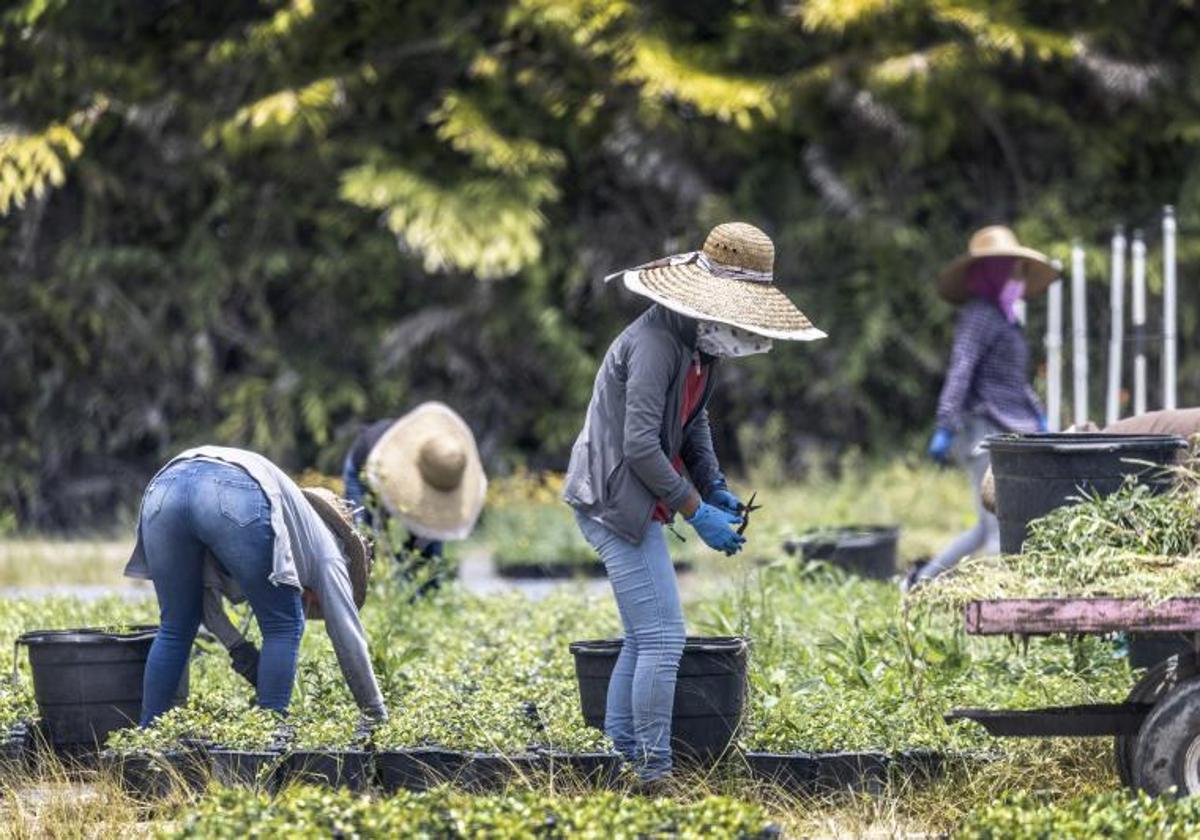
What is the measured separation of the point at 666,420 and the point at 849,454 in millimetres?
9637

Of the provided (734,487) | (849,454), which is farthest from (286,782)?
(849,454)

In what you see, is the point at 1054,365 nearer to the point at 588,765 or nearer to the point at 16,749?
the point at 588,765

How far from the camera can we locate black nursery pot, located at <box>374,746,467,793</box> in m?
6.15

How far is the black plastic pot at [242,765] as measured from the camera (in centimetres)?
607

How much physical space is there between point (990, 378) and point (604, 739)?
4.84 meters

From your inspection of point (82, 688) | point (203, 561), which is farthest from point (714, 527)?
point (82, 688)

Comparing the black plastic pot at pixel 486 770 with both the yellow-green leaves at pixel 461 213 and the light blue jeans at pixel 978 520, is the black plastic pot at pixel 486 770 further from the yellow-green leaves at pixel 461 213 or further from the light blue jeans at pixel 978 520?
the yellow-green leaves at pixel 461 213

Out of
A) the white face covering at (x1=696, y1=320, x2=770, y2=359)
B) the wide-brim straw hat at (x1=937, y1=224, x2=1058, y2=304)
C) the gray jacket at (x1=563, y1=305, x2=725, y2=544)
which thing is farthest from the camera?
the wide-brim straw hat at (x1=937, y1=224, x2=1058, y2=304)

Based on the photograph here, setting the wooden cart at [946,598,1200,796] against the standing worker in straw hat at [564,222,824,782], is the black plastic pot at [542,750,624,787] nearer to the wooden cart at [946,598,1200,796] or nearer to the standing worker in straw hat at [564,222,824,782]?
the standing worker in straw hat at [564,222,824,782]

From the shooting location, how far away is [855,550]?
10.9 metres

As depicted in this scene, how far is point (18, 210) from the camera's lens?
55.1 ft

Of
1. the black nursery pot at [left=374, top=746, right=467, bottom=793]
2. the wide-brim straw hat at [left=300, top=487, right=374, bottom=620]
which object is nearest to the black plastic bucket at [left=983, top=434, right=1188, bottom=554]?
the black nursery pot at [left=374, top=746, right=467, bottom=793]

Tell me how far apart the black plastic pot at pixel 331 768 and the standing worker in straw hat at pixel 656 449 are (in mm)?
738

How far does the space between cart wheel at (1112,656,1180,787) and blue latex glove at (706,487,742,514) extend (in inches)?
50.8
